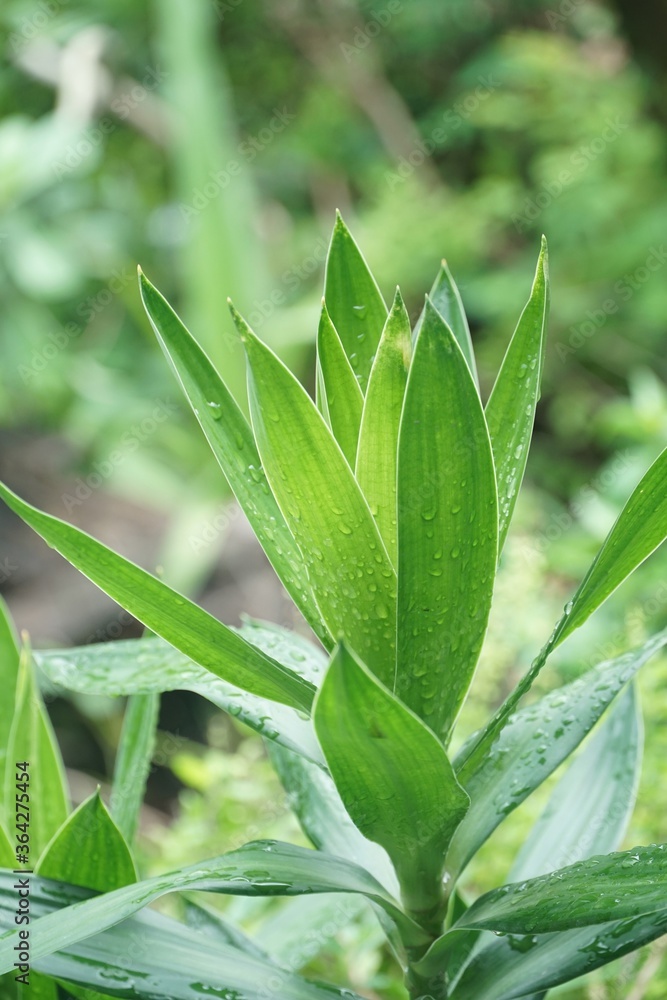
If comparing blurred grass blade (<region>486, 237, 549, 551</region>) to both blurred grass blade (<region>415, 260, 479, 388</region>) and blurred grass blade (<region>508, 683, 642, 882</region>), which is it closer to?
blurred grass blade (<region>415, 260, 479, 388</region>)

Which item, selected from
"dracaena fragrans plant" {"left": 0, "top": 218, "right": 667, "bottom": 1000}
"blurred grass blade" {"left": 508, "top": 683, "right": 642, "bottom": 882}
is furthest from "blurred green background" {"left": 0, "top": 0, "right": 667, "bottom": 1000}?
"dracaena fragrans plant" {"left": 0, "top": 218, "right": 667, "bottom": 1000}

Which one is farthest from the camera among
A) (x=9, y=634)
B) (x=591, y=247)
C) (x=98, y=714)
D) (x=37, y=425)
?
(x=37, y=425)

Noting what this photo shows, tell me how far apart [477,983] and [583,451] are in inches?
93.7

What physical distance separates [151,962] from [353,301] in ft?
1.14

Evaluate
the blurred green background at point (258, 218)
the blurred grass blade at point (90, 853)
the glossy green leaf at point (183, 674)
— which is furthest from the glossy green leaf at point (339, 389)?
the blurred green background at point (258, 218)

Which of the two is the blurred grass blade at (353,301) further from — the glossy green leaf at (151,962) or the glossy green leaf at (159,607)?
the glossy green leaf at (151,962)

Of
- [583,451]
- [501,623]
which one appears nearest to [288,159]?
[583,451]

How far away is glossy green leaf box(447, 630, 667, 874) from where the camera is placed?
0.44 metres

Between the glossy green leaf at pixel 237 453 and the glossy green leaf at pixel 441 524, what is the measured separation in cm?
6

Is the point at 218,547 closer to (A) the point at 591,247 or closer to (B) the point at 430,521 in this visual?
(A) the point at 591,247

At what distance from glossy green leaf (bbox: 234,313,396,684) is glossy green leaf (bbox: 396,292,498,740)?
0.02 m

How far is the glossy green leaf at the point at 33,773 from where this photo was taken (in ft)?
1.70

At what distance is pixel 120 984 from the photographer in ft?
1.30

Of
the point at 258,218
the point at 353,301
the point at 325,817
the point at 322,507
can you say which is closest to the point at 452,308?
the point at 353,301
